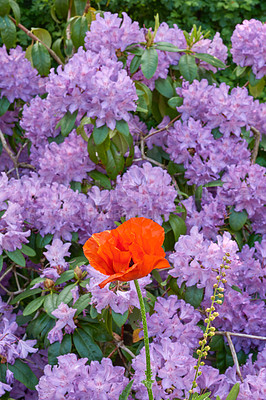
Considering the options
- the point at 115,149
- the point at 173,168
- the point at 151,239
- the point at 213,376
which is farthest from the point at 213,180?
the point at 151,239

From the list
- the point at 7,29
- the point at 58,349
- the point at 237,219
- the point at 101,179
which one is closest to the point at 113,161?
A: the point at 101,179

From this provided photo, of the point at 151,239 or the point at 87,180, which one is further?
the point at 87,180

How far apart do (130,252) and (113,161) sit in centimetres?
108

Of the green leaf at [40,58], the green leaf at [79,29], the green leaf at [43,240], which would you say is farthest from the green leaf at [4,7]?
the green leaf at [43,240]

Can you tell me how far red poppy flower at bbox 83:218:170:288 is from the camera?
Result: 0.79 meters

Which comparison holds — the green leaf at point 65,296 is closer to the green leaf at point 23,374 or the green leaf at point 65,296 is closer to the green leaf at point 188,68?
the green leaf at point 23,374

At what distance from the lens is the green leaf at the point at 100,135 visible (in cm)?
172

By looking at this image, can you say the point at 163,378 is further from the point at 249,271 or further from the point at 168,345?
the point at 249,271

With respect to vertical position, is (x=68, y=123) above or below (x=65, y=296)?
above

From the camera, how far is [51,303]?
1.51 m

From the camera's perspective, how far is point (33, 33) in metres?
2.54

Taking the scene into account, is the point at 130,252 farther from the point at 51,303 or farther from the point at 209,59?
the point at 209,59

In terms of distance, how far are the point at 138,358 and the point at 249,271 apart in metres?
0.50

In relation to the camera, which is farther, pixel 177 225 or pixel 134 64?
pixel 134 64
